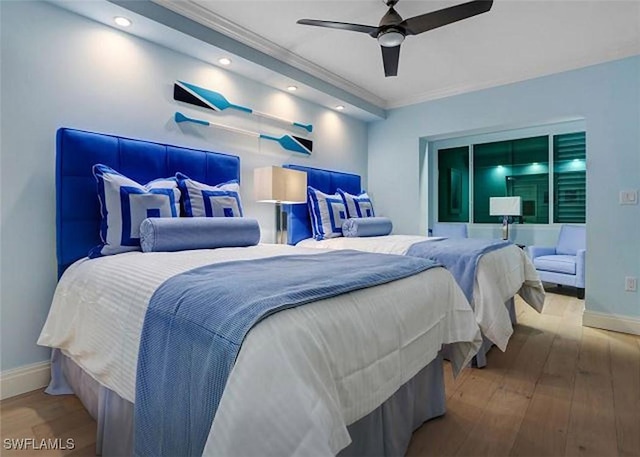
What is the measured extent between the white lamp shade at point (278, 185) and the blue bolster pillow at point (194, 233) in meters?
0.62

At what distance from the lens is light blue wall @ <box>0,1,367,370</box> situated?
2.00 m

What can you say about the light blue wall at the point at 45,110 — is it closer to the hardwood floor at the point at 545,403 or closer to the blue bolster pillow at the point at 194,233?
the blue bolster pillow at the point at 194,233

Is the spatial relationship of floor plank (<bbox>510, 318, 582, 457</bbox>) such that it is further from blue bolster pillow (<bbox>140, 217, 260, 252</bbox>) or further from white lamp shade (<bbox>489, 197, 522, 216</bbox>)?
white lamp shade (<bbox>489, 197, 522, 216</bbox>)

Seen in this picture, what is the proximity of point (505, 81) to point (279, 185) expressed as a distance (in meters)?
2.90

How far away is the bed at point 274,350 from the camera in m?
0.74

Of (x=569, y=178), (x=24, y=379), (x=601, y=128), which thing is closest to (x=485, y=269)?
(x=601, y=128)

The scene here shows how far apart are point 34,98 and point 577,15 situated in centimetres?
390

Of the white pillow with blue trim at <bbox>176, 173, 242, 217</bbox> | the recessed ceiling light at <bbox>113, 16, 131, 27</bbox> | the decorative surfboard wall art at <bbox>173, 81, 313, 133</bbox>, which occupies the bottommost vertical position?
the white pillow with blue trim at <bbox>176, 173, 242, 217</bbox>

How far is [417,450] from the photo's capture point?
4.90 ft

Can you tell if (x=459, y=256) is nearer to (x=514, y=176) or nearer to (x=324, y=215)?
(x=324, y=215)

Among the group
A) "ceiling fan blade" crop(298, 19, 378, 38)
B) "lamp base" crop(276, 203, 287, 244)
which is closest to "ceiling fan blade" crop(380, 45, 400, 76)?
"ceiling fan blade" crop(298, 19, 378, 38)

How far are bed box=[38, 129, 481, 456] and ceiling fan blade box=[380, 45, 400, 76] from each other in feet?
6.08

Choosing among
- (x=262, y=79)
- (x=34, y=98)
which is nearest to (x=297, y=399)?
(x=34, y=98)

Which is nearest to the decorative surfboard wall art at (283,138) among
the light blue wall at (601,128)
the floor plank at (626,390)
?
the light blue wall at (601,128)
